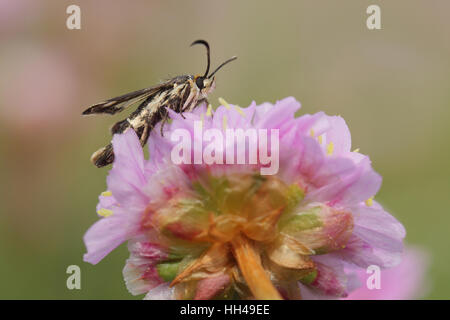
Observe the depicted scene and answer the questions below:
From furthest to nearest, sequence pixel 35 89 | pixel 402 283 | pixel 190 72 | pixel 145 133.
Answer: pixel 190 72, pixel 35 89, pixel 402 283, pixel 145 133

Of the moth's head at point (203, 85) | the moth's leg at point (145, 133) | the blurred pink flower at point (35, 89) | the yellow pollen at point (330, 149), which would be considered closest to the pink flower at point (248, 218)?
the yellow pollen at point (330, 149)

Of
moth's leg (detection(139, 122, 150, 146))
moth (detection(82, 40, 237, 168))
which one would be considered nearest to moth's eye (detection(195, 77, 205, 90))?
moth (detection(82, 40, 237, 168))

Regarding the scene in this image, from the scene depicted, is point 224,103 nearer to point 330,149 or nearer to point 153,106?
point 330,149

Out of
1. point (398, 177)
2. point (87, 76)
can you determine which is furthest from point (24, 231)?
point (398, 177)

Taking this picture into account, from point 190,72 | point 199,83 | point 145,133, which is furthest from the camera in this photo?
point 190,72

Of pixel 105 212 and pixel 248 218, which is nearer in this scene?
pixel 248 218

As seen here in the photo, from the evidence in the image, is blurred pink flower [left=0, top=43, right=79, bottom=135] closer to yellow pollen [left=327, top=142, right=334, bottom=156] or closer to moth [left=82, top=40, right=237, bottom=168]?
moth [left=82, top=40, right=237, bottom=168]

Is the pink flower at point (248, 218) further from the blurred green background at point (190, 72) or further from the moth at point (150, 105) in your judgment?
the blurred green background at point (190, 72)

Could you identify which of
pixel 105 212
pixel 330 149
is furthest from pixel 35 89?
pixel 330 149
